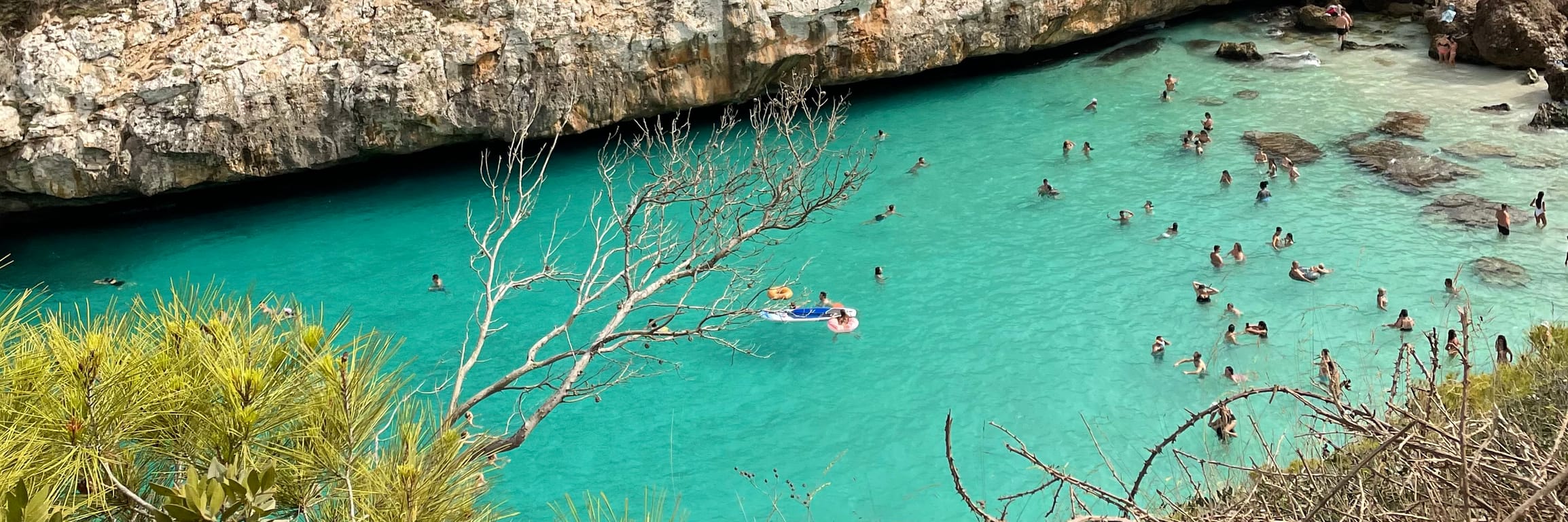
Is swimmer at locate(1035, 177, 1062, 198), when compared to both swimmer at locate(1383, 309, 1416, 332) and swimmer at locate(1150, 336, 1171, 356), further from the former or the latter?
swimmer at locate(1383, 309, 1416, 332)

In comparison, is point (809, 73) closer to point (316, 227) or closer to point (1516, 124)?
point (316, 227)

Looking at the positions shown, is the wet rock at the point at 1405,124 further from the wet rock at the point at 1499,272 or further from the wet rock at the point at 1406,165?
the wet rock at the point at 1499,272

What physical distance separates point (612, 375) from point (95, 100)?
1007cm

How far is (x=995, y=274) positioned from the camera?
58.9 feet

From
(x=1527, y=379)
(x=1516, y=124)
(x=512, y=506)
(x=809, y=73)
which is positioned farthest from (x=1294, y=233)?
(x=512, y=506)

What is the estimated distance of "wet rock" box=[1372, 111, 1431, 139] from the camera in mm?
20688

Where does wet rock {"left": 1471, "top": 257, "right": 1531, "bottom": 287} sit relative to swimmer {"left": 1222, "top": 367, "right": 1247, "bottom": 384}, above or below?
above

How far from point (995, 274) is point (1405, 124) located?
906 centimetres

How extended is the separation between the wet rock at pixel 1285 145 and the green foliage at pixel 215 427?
60.9 feet

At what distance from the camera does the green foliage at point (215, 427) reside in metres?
4.32

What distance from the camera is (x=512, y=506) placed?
13141 millimetres

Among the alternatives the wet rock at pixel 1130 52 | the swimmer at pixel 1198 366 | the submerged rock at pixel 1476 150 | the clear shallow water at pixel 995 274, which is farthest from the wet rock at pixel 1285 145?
the swimmer at pixel 1198 366

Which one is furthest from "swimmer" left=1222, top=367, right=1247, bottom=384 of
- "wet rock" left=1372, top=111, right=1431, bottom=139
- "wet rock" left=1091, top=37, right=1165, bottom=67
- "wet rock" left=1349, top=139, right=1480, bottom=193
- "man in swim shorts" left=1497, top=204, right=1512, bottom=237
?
"wet rock" left=1091, top=37, right=1165, bottom=67

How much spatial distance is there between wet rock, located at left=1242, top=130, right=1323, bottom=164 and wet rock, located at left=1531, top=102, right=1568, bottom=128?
3741 millimetres
